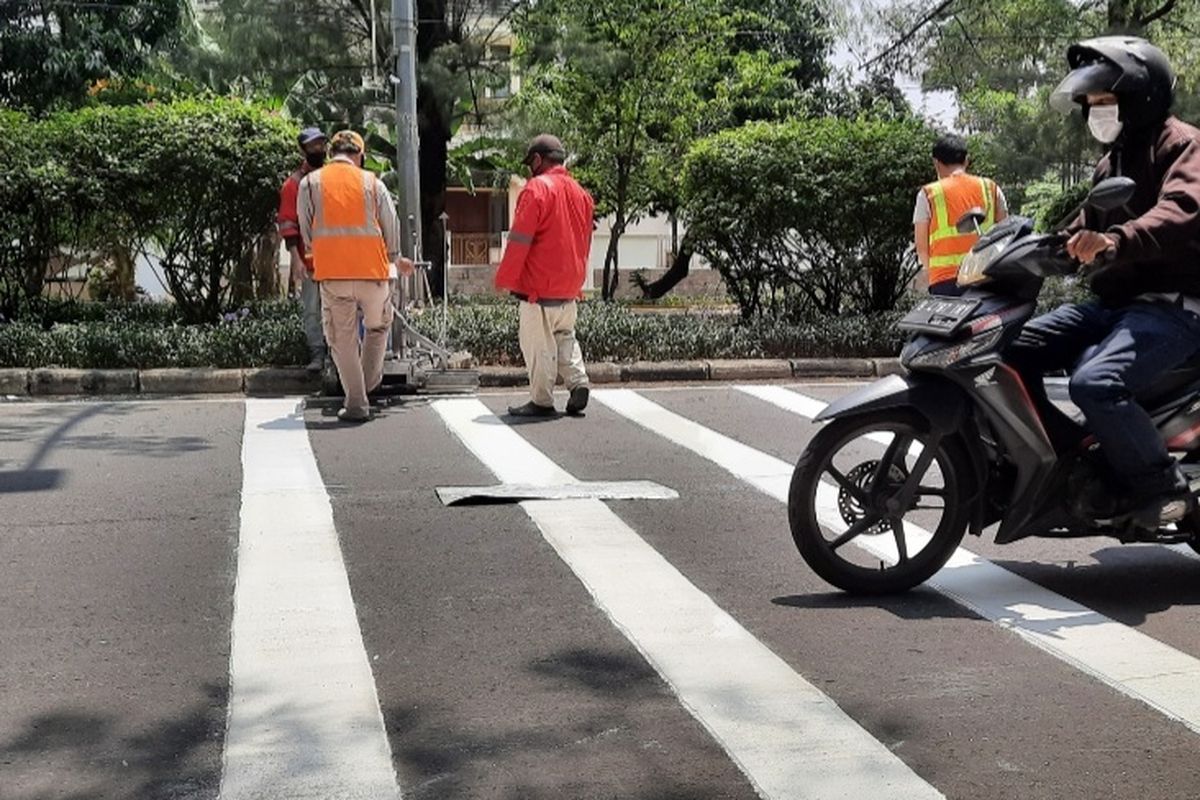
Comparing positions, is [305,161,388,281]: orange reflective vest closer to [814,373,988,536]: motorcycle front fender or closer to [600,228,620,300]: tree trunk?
[814,373,988,536]: motorcycle front fender

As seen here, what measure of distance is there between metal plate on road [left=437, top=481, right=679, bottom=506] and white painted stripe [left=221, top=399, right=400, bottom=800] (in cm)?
67

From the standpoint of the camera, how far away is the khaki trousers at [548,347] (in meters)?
10.7

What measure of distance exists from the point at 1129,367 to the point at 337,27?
652 inches

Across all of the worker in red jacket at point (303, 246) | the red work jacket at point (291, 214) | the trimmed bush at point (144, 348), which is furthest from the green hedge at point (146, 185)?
the red work jacket at point (291, 214)

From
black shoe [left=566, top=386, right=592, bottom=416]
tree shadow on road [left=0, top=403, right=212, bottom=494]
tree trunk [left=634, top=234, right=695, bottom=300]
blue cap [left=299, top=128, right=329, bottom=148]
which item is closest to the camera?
tree shadow on road [left=0, top=403, right=212, bottom=494]

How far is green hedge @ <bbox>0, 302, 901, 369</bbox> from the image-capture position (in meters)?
12.7

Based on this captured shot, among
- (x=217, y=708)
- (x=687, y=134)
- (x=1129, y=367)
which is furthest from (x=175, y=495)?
(x=687, y=134)

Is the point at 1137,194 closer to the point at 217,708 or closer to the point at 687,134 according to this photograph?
the point at 217,708

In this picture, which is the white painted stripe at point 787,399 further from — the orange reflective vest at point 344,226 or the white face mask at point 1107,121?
the white face mask at point 1107,121

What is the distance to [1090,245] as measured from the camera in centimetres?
541

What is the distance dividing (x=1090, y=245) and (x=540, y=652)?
2.35m

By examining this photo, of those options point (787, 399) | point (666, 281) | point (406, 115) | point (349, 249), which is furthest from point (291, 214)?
point (666, 281)

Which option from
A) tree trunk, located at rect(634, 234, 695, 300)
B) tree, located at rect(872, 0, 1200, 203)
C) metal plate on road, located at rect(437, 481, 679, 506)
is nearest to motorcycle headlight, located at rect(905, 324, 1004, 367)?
metal plate on road, located at rect(437, 481, 679, 506)

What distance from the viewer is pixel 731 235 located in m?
15.0
